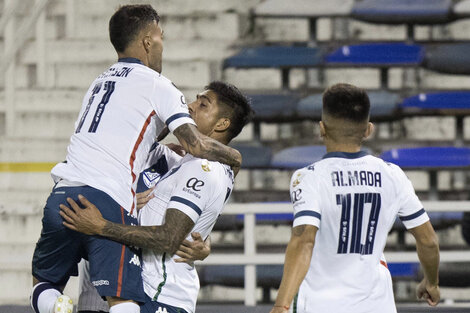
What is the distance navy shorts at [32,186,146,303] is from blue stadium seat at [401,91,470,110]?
6.46m

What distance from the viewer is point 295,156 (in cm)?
927

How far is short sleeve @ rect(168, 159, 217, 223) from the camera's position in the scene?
3725 millimetres

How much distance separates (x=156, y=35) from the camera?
399 cm

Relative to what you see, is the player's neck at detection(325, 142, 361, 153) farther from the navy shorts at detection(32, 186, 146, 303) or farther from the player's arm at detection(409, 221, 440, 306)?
the navy shorts at detection(32, 186, 146, 303)

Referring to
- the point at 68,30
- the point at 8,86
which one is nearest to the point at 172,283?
the point at 8,86

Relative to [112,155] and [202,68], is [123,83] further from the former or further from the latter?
[202,68]

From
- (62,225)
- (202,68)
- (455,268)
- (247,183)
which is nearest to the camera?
(62,225)

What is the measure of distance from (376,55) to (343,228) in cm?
696

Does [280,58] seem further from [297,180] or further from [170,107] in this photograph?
[297,180]

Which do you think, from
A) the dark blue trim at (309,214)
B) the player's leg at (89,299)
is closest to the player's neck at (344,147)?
the dark blue trim at (309,214)

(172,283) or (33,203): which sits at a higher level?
(172,283)

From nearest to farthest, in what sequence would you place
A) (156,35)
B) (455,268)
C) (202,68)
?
(156,35) → (455,268) → (202,68)

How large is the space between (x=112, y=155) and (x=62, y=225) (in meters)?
0.34

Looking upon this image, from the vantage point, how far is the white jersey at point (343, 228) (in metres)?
3.29
